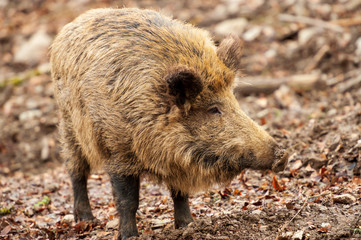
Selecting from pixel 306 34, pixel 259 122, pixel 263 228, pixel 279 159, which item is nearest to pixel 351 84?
pixel 259 122

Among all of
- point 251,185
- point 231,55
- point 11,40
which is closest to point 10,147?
point 11,40

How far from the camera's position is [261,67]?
11430mm

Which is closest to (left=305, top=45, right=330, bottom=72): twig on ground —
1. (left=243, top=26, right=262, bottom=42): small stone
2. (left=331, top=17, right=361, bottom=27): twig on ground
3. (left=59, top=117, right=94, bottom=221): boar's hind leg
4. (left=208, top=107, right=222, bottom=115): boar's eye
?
(left=331, top=17, right=361, bottom=27): twig on ground

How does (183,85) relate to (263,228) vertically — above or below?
above

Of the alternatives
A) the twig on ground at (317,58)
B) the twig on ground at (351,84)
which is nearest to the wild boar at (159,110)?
the twig on ground at (351,84)

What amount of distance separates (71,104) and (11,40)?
9.23 metres

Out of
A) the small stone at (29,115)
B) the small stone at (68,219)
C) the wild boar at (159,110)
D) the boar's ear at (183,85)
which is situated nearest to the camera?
the boar's ear at (183,85)

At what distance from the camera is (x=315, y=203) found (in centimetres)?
510

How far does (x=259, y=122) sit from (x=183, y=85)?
14.6 ft

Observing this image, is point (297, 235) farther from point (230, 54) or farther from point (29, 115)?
point (29, 115)

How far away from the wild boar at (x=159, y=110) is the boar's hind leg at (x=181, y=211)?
1cm

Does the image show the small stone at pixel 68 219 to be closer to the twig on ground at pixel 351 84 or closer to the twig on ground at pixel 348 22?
the twig on ground at pixel 351 84

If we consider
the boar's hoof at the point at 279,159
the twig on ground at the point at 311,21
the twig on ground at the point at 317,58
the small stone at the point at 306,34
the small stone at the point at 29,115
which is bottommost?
the boar's hoof at the point at 279,159

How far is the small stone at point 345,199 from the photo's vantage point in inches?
195
